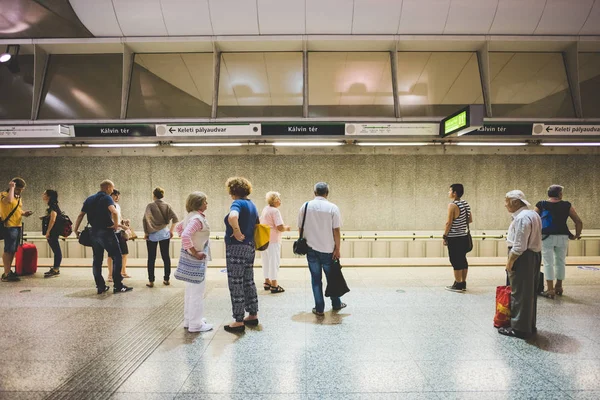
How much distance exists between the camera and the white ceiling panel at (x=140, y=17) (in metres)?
7.65

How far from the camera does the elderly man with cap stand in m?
3.61

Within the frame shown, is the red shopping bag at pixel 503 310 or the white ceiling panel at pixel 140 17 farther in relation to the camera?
the white ceiling panel at pixel 140 17

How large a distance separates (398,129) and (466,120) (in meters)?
1.51

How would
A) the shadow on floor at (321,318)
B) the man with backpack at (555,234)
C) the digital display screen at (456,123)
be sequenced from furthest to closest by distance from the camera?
the digital display screen at (456,123)
the man with backpack at (555,234)
the shadow on floor at (321,318)

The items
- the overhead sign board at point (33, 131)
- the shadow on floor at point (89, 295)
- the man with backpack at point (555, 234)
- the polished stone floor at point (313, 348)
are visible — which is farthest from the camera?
the overhead sign board at point (33, 131)

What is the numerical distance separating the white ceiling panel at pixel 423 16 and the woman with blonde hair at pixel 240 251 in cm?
637

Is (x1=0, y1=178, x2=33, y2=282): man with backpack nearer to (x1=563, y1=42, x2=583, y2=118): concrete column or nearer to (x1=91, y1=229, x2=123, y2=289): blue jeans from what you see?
(x1=91, y1=229, x2=123, y2=289): blue jeans

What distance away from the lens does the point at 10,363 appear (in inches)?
125

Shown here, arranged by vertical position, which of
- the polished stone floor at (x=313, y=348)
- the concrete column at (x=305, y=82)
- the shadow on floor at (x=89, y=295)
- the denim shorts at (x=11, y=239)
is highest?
the concrete column at (x=305, y=82)

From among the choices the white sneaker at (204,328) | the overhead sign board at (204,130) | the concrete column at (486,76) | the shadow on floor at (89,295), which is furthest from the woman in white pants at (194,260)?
the concrete column at (486,76)

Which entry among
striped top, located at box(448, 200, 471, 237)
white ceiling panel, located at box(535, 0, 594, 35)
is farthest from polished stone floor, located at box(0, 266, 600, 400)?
white ceiling panel, located at box(535, 0, 594, 35)

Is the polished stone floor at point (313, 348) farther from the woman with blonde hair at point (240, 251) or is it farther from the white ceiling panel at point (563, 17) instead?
the white ceiling panel at point (563, 17)

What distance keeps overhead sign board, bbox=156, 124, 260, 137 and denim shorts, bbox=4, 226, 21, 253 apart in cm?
322

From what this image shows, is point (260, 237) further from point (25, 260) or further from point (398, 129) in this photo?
point (25, 260)
